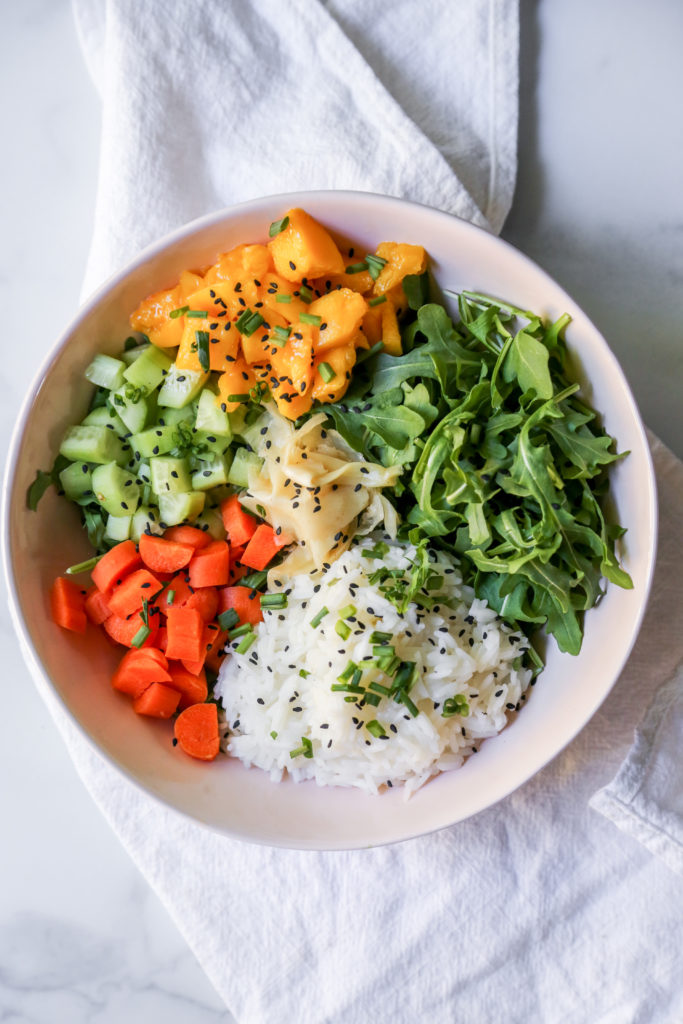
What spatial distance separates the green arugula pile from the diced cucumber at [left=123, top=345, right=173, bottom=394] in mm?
436

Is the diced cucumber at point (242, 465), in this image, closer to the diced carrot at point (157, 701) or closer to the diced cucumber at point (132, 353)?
the diced cucumber at point (132, 353)

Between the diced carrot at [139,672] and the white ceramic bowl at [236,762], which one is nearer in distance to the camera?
the white ceramic bowl at [236,762]

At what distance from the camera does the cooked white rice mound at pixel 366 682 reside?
2.12m

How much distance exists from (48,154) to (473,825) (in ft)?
7.53

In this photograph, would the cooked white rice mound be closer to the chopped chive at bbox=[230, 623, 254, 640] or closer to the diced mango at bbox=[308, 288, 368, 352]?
the chopped chive at bbox=[230, 623, 254, 640]

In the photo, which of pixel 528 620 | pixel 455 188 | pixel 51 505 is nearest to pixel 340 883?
pixel 528 620

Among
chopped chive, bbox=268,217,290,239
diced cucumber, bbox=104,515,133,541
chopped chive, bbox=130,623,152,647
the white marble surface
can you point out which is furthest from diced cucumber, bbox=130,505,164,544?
chopped chive, bbox=268,217,290,239

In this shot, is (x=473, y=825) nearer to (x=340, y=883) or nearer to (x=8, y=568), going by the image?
(x=340, y=883)

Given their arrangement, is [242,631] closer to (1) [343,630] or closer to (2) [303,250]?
(1) [343,630]

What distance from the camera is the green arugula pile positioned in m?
1.95

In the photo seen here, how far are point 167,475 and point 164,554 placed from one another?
Result: 0.20 metres

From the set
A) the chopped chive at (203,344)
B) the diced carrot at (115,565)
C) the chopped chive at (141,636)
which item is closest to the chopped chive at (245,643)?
the chopped chive at (141,636)

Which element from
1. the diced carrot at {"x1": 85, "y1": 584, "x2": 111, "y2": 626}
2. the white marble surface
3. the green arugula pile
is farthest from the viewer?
the white marble surface

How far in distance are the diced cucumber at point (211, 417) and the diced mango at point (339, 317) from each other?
0.96ft
